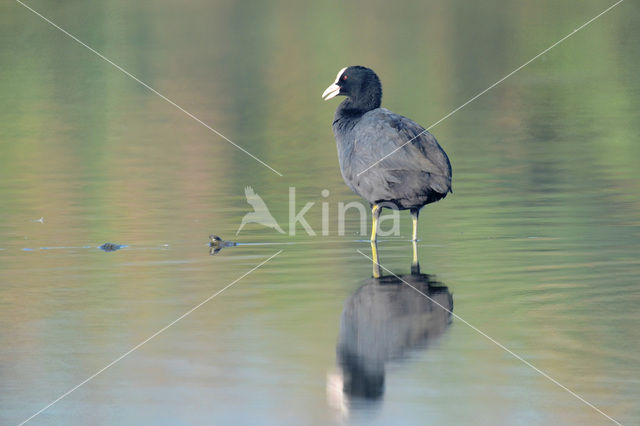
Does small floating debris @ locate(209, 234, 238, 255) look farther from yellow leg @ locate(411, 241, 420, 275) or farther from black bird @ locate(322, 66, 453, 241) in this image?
yellow leg @ locate(411, 241, 420, 275)

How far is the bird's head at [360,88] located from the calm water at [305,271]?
54.4 inches

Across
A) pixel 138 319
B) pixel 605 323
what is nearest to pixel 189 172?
pixel 138 319

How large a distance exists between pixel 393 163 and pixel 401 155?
113 millimetres

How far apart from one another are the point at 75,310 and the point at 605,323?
3981mm

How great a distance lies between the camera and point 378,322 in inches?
351

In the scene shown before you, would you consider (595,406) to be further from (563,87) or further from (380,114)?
(563,87)

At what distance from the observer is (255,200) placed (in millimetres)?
16000

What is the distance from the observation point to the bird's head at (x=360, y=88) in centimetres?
1420

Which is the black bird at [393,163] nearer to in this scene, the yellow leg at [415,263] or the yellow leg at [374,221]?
the yellow leg at [374,221]
